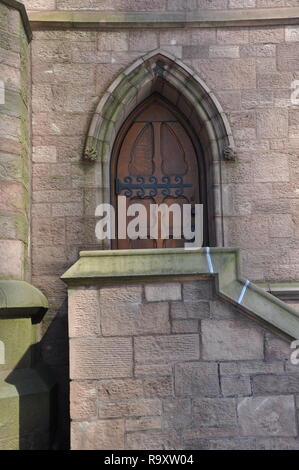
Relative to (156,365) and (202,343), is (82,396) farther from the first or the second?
(202,343)

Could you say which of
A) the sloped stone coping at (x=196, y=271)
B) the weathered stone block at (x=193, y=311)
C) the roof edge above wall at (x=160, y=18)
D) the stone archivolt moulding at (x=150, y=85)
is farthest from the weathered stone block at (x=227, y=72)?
the weathered stone block at (x=193, y=311)

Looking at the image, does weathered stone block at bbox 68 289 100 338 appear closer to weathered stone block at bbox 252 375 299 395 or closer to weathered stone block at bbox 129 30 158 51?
weathered stone block at bbox 252 375 299 395

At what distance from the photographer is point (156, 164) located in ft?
17.5

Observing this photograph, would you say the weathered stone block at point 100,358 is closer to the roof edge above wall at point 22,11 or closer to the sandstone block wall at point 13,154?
the sandstone block wall at point 13,154

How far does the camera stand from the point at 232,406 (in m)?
3.42

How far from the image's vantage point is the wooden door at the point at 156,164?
5.28m

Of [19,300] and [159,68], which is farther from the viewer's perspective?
[159,68]

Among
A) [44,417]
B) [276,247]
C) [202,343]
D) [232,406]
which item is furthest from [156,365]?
[276,247]

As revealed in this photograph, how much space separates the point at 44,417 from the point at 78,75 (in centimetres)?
326

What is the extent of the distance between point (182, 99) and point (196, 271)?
241 centimetres

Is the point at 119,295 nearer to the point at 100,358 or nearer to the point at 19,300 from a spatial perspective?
the point at 100,358

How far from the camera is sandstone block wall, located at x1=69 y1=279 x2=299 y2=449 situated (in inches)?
133

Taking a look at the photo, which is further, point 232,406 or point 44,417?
point 44,417

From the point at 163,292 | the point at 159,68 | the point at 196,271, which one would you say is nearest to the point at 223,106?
the point at 159,68
